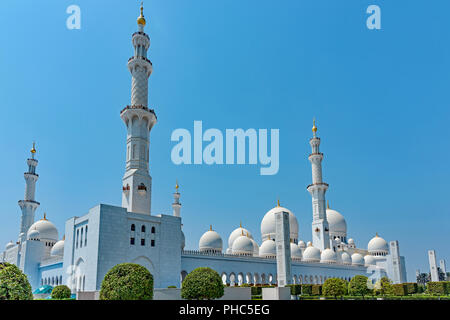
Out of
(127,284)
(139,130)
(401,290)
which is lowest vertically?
(401,290)

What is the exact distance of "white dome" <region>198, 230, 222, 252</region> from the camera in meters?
47.8

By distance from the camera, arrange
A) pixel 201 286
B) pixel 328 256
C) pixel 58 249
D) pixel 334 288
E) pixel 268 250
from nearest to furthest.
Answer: pixel 201 286 < pixel 334 288 < pixel 58 249 < pixel 268 250 < pixel 328 256

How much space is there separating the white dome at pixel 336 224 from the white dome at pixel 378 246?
537 cm

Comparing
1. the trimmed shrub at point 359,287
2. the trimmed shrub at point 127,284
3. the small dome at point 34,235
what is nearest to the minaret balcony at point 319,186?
the trimmed shrub at point 359,287

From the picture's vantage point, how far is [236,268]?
4419 cm

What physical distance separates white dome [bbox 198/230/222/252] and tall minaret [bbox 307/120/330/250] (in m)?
16.3

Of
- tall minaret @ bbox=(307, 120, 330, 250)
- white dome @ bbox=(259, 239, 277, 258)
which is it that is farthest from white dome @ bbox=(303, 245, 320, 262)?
white dome @ bbox=(259, 239, 277, 258)

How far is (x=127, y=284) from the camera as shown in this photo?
21062 mm

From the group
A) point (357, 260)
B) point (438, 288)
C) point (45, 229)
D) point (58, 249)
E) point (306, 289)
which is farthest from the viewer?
point (357, 260)

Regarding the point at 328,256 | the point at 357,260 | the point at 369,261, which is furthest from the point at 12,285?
the point at 369,261

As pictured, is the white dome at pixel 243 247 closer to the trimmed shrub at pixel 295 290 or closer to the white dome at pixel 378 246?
the trimmed shrub at pixel 295 290

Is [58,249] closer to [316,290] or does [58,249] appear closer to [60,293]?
[60,293]

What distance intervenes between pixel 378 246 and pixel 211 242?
33.7m
